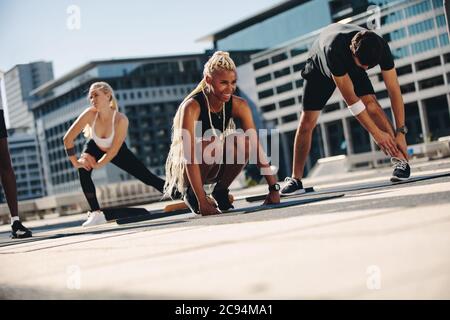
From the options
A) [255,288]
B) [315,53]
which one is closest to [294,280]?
[255,288]

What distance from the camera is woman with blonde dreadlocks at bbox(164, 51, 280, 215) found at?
534cm

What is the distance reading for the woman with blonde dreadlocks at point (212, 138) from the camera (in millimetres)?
5336

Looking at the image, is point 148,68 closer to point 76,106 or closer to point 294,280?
point 76,106

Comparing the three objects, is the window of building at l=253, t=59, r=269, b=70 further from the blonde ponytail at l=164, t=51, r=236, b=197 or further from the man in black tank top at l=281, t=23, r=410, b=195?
the blonde ponytail at l=164, t=51, r=236, b=197

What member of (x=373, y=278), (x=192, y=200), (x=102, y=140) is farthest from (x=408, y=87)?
(x=373, y=278)

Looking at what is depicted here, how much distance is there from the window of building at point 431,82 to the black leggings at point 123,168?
2800 inches

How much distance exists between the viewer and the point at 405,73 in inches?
3093

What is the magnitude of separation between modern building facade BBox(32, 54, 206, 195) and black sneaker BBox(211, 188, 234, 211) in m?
106

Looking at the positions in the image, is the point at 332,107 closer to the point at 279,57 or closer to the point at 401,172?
the point at 279,57

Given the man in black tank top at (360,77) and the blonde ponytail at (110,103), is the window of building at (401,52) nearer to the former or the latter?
the blonde ponytail at (110,103)

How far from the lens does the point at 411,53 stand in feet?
255
